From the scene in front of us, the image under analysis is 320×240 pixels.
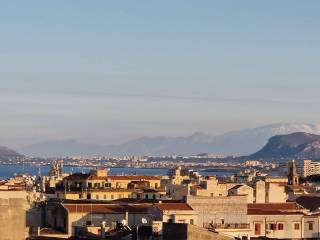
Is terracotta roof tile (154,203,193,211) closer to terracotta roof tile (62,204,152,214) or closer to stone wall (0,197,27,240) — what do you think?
terracotta roof tile (62,204,152,214)

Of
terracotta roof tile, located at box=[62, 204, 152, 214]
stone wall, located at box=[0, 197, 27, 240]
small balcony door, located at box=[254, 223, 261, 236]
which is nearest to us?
stone wall, located at box=[0, 197, 27, 240]

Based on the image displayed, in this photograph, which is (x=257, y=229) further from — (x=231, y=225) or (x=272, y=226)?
(x=231, y=225)

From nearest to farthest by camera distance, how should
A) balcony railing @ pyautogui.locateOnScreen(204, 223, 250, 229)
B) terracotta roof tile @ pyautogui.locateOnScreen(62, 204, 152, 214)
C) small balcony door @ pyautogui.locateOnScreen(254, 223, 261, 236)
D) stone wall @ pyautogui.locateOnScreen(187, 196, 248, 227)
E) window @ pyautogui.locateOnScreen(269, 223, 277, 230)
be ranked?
balcony railing @ pyautogui.locateOnScreen(204, 223, 250, 229), stone wall @ pyautogui.locateOnScreen(187, 196, 248, 227), small balcony door @ pyautogui.locateOnScreen(254, 223, 261, 236), terracotta roof tile @ pyautogui.locateOnScreen(62, 204, 152, 214), window @ pyautogui.locateOnScreen(269, 223, 277, 230)

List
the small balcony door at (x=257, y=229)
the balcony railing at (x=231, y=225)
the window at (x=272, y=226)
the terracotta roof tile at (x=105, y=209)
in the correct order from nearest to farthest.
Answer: the balcony railing at (x=231, y=225), the small balcony door at (x=257, y=229), the terracotta roof tile at (x=105, y=209), the window at (x=272, y=226)

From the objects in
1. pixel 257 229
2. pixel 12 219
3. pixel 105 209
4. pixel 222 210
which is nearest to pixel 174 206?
pixel 222 210

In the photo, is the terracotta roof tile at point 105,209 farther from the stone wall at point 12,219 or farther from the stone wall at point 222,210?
the stone wall at point 12,219

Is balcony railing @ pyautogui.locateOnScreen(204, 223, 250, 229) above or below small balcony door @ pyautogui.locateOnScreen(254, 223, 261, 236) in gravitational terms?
above

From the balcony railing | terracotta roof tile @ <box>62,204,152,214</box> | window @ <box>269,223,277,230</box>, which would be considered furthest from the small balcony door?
terracotta roof tile @ <box>62,204,152,214</box>

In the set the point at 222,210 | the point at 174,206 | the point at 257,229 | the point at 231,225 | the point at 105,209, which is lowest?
the point at 257,229

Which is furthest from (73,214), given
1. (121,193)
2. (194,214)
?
(121,193)

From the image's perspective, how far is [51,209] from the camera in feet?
147

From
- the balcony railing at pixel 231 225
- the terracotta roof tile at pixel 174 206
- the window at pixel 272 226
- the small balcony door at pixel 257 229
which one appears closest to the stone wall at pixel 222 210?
the balcony railing at pixel 231 225

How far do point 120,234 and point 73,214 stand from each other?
31.3 feet

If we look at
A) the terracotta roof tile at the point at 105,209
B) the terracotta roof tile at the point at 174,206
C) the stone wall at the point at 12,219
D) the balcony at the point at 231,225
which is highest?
the stone wall at the point at 12,219
